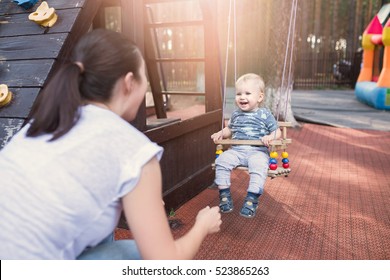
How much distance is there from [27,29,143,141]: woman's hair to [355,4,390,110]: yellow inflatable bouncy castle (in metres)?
10.5

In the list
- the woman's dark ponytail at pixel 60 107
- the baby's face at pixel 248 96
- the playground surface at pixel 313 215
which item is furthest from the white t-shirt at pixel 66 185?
the baby's face at pixel 248 96

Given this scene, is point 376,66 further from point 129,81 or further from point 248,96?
point 129,81

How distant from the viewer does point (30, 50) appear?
2.81 metres

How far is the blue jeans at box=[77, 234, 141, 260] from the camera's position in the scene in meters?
1.36

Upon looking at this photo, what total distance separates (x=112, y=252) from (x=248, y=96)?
2431 millimetres

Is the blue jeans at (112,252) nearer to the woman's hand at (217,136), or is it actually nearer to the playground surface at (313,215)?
the playground surface at (313,215)

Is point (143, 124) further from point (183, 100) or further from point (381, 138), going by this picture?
point (183, 100)

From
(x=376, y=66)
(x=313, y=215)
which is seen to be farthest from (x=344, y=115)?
(x=313, y=215)

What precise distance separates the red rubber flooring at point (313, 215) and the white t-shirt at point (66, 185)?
5.52 ft

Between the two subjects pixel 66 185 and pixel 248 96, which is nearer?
pixel 66 185

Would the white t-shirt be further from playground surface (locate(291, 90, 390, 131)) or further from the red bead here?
playground surface (locate(291, 90, 390, 131))

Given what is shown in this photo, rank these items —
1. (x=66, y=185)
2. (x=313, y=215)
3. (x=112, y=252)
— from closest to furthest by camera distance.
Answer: (x=66, y=185)
(x=112, y=252)
(x=313, y=215)

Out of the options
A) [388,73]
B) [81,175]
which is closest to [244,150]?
[81,175]

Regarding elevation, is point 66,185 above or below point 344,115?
above
